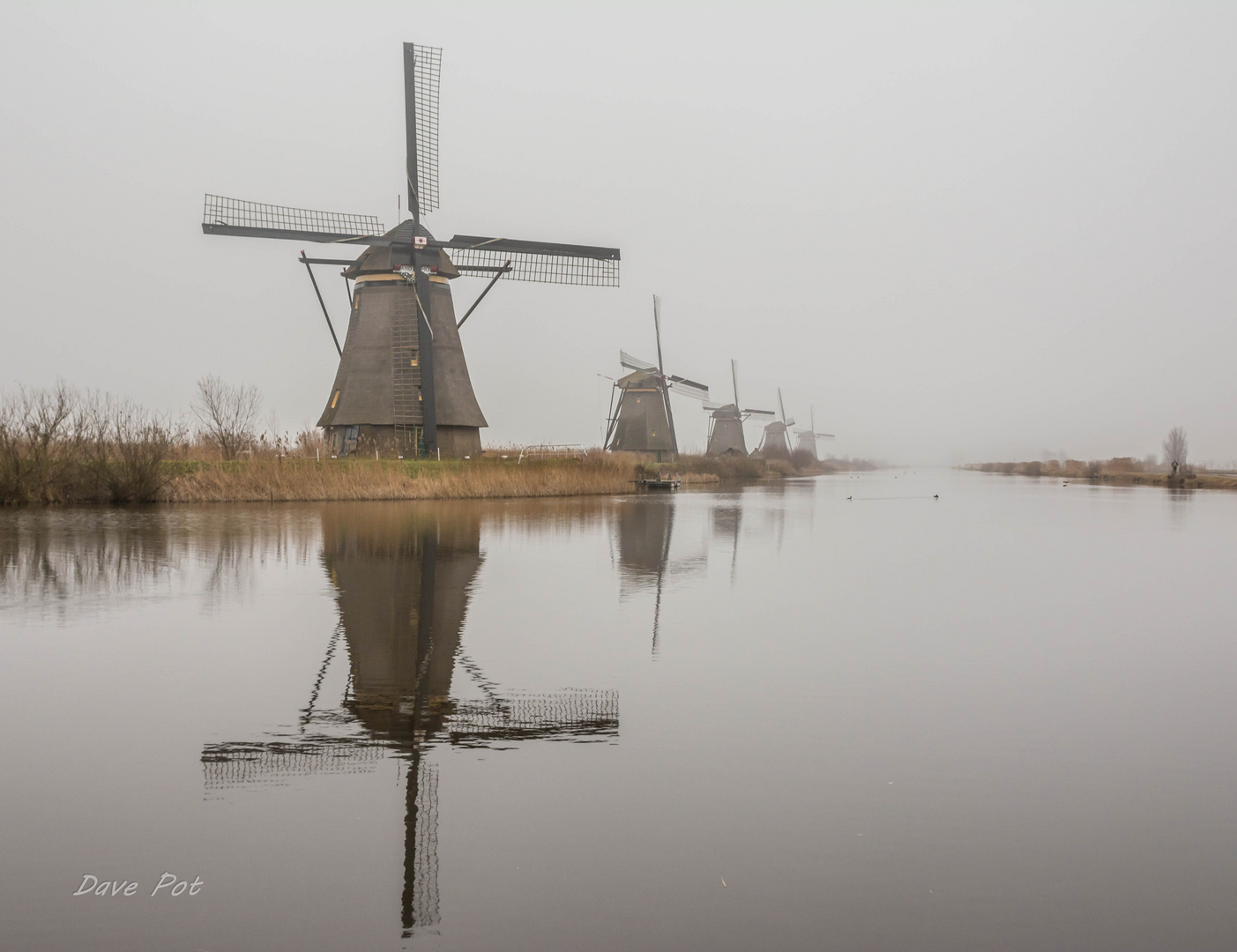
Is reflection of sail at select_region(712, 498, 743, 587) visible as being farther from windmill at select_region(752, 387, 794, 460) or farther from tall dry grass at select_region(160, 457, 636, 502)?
windmill at select_region(752, 387, 794, 460)

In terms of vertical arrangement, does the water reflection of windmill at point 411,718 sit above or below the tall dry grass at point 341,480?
below

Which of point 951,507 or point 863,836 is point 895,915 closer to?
point 863,836

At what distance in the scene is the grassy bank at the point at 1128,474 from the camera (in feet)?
149

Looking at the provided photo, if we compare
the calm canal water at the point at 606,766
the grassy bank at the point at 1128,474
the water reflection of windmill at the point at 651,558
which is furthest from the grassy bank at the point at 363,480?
the grassy bank at the point at 1128,474

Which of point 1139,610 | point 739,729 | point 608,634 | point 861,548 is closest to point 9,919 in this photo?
point 739,729

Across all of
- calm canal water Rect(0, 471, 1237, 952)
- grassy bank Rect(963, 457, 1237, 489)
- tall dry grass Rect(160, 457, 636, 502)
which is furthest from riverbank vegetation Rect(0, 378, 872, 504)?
grassy bank Rect(963, 457, 1237, 489)

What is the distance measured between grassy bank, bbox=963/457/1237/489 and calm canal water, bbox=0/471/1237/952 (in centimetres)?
4218

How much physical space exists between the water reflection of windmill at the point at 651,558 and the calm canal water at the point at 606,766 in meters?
0.24

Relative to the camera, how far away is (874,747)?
4.24 metres

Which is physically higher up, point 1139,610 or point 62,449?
point 62,449

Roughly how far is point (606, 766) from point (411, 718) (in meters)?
1.14

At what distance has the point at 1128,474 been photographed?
178ft

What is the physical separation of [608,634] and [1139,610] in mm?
5189

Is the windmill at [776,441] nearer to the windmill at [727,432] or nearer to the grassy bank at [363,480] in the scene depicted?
the windmill at [727,432]
